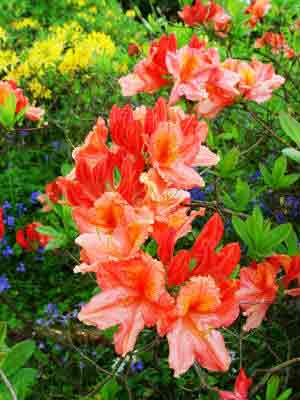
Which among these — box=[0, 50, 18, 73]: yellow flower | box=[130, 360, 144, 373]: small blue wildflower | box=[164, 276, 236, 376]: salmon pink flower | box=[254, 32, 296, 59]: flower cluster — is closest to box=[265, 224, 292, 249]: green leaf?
box=[164, 276, 236, 376]: salmon pink flower

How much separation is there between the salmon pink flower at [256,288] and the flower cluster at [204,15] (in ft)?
3.47

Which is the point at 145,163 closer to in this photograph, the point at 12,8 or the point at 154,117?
the point at 154,117

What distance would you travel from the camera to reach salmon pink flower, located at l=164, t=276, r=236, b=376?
0.74m

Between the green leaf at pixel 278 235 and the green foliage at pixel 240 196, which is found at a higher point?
the green leaf at pixel 278 235

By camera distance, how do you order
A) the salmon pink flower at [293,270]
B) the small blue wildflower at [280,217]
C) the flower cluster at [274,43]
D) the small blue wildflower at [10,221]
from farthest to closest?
the small blue wildflower at [10,221] < the flower cluster at [274,43] < the small blue wildflower at [280,217] < the salmon pink flower at [293,270]

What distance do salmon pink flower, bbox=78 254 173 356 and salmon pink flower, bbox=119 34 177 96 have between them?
2.05ft

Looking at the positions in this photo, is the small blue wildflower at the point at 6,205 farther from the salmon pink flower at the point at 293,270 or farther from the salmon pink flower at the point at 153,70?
the salmon pink flower at the point at 293,270

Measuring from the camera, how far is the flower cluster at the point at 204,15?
5.95 ft

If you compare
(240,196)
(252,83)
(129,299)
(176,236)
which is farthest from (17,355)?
(252,83)

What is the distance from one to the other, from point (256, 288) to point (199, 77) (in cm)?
49

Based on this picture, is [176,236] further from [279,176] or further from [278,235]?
[279,176]

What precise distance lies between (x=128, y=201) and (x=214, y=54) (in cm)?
59

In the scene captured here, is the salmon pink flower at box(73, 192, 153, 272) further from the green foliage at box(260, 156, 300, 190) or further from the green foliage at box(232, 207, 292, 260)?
the green foliage at box(260, 156, 300, 190)

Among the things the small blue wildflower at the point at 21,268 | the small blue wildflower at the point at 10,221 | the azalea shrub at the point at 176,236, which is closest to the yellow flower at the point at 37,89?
the small blue wildflower at the point at 10,221
